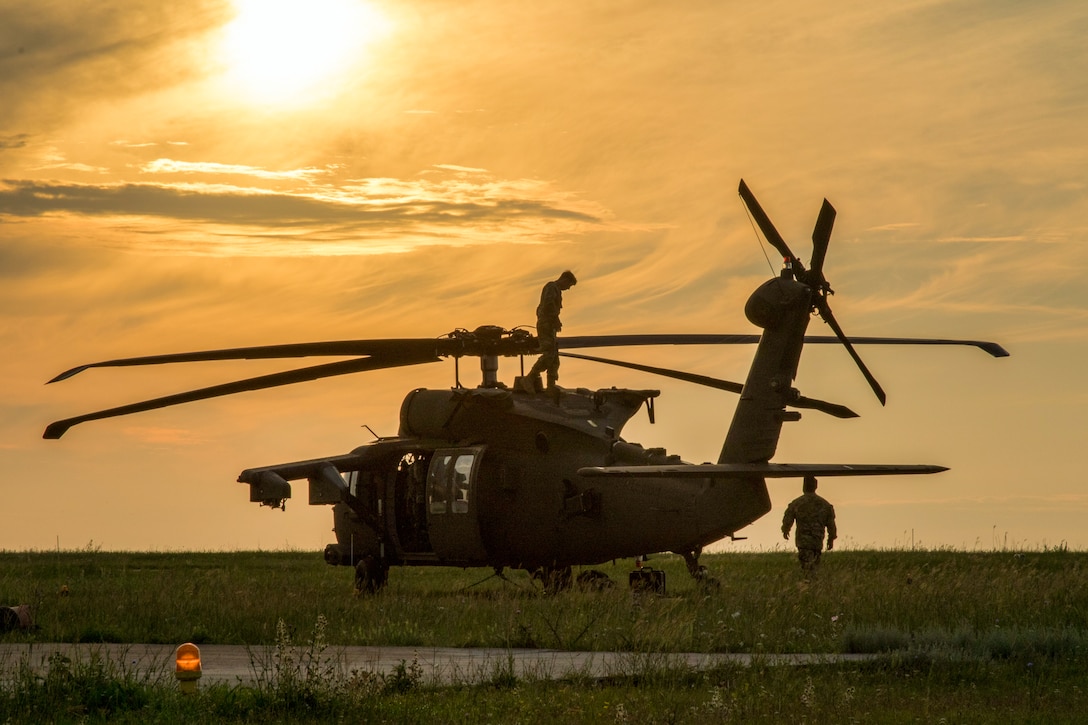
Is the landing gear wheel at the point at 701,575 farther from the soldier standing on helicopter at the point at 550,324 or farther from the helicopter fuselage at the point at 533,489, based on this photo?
the soldier standing on helicopter at the point at 550,324

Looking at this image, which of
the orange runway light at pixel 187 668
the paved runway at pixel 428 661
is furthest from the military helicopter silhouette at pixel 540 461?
the orange runway light at pixel 187 668

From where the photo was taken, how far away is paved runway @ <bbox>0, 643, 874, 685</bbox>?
40.1 feet

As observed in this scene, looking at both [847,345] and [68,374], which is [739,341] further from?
[68,374]

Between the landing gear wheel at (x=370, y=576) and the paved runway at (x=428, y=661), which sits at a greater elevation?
the landing gear wheel at (x=370, y=576)

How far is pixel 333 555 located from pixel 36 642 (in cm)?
838

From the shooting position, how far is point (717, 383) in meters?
22.1

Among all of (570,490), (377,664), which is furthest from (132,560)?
(377,664)

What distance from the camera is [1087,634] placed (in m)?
15.6

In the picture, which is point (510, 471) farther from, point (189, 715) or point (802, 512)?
point (189, 715)

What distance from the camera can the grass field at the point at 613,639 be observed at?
10758 mm

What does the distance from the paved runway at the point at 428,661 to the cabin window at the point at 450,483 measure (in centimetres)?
562

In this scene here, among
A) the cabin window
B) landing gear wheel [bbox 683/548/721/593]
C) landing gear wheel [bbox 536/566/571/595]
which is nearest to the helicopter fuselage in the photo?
the cabin window

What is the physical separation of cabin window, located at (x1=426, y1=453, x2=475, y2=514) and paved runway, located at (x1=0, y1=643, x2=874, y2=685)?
5618 millimetres

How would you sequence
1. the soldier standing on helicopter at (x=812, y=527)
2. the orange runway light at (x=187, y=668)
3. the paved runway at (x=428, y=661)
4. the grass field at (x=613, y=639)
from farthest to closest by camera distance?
the soldier standing on helicopter at (x=812, y=527), the paved runway at (x=428, y=661), the grass field at (x=613, y=639), the orange runway light at (x=187, y=668)
